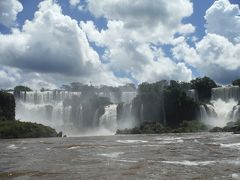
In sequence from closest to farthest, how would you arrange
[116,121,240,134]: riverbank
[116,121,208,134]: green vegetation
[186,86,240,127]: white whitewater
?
[116,121,240,134]: riverbank → [116,121,208,134]: green vegetation → [186,86,240,127]: white whitewater

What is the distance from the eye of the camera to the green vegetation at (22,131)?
77.4m

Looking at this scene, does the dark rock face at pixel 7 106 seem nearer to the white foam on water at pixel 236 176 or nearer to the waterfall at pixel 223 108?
the waterfall at pixel 223 108

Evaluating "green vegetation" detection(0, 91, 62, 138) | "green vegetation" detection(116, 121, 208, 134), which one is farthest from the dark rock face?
"green vegetation" detection(116, 121, 208, 134)

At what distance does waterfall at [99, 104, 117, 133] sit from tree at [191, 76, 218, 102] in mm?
27371

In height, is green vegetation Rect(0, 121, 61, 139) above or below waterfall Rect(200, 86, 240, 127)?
below

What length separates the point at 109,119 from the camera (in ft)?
336

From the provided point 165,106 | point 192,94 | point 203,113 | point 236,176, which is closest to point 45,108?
point 165,106

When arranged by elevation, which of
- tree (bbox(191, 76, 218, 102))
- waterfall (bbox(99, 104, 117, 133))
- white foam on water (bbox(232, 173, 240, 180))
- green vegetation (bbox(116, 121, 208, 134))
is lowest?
white foam on water (bbox(232, 173, 240, 180))

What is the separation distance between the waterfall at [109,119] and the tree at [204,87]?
1078 inches

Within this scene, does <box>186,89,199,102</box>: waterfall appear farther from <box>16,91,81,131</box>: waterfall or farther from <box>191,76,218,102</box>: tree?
<box>16,91,81,131</box>: waterfall

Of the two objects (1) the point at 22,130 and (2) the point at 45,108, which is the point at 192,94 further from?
(1) the point at 22,130

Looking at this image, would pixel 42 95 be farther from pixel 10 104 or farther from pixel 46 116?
pixel 10 104

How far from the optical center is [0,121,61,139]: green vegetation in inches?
3046

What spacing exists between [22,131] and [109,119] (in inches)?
1118
